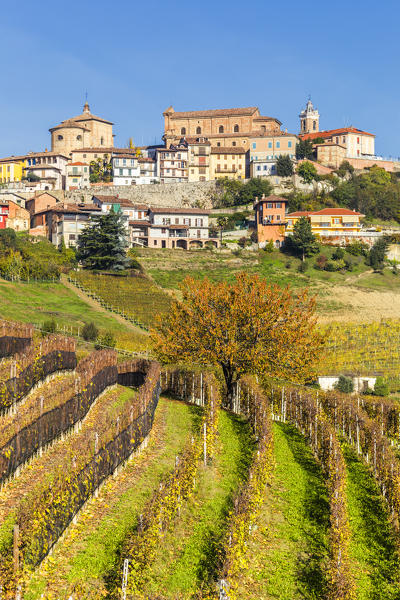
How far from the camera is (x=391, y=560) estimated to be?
55.1 feet

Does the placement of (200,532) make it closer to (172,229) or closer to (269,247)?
(269,247)

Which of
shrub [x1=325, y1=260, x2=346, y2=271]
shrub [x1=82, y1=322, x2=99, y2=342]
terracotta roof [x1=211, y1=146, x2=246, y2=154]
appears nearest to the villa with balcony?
shrub [x1=325, y1=260, x2=346, y2=271]

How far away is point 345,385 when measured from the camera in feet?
144

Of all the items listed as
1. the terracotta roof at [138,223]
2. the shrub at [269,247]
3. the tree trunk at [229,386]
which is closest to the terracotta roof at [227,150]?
the terracotta roof at [138,223]

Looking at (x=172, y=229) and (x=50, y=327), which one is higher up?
(x=172, y=229)

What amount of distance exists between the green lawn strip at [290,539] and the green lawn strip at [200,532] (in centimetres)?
91

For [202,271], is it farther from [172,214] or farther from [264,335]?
[264,335]

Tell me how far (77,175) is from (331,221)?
4254 cm

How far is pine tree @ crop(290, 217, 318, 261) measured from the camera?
90312 mm

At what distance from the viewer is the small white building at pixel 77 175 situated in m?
113

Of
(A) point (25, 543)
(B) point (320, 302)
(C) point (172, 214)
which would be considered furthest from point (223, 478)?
(C) point (172, 214)

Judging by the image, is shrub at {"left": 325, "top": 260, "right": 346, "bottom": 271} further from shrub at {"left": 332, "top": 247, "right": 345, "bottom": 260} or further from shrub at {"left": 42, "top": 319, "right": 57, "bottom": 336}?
shrub at {"left": 42, "top": 319, "right": 57, "bottom": 336}

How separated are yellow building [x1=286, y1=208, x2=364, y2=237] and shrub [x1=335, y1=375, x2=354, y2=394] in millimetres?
53261

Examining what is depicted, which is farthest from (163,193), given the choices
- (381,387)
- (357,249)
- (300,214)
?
(381,387)
